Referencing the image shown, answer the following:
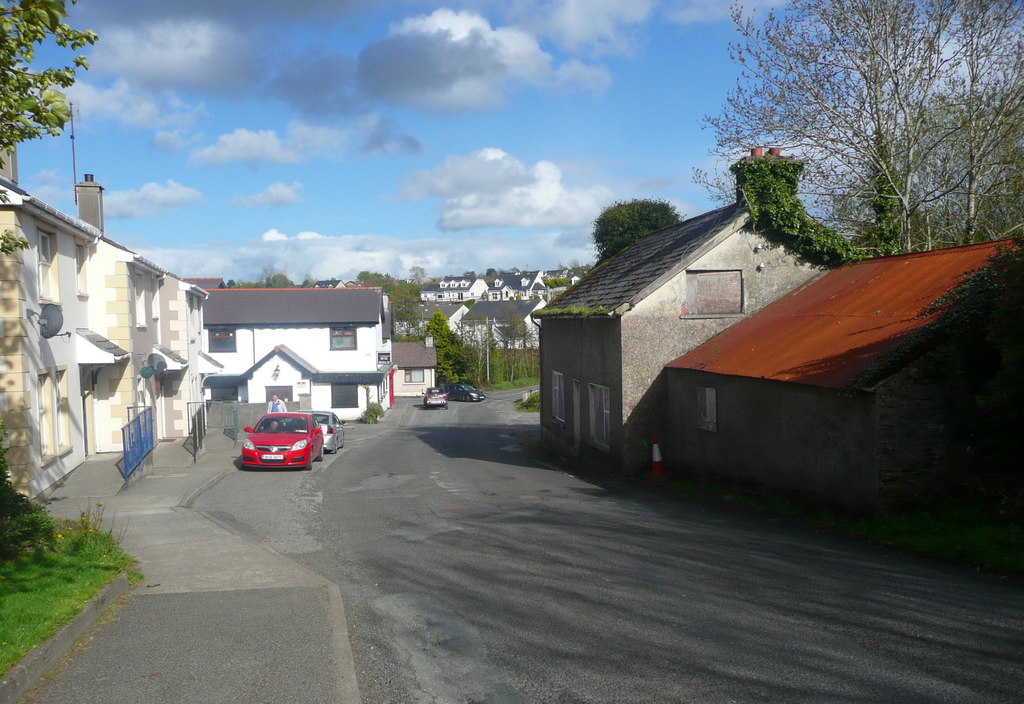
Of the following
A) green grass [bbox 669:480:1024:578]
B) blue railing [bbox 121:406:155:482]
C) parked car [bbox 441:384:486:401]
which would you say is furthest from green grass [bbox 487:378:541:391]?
green grass [bbox 669:480:1024:578]

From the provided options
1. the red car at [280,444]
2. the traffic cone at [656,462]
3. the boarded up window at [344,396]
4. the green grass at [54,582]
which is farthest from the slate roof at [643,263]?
the boarded up window at [344,396]

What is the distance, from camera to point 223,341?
1946 inches

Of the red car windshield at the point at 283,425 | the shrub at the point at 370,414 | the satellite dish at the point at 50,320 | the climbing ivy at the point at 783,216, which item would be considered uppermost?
the climbing ivy at the point at 783,216

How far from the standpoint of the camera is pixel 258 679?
630 centimetres

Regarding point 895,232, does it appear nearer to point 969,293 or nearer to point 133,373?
point 969,293

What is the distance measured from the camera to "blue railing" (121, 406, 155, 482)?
17.3 meters

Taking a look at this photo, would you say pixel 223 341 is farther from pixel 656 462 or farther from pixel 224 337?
pixel 656 462

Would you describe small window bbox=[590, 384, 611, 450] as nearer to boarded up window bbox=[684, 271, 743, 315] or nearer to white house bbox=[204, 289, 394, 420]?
boarded up window bbox=[684, 271, 743, 315]

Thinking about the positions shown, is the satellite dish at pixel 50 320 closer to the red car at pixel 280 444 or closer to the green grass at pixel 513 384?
the red car at pixel 280 444

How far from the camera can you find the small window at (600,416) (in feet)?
67.6

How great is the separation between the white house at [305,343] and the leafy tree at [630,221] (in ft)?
55.7

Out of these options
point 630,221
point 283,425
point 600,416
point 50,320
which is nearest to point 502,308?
point 630,221

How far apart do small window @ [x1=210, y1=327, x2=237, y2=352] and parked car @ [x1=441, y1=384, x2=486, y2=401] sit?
21383 mm

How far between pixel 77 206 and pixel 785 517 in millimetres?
22656
